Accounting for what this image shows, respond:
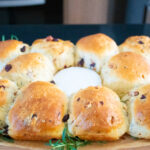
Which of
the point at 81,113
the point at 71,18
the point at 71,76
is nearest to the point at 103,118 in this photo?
the point at 81,113

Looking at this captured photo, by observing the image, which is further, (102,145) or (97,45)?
(97,45)

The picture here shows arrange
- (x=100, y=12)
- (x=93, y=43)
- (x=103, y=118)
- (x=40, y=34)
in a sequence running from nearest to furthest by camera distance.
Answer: (x=103, y=118) < (x=93, y=43) < (x=40, y=34) < (x=100, y=12)

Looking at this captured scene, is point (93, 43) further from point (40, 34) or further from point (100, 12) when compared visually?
point (100, 12)

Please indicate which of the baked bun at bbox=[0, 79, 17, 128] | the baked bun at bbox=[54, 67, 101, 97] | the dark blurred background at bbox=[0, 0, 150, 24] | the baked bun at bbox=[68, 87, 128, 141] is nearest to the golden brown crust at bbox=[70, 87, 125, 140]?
the baked bun at bbox=[68, 87, 128, 141]

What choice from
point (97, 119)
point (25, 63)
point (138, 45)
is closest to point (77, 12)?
point (138, 45)

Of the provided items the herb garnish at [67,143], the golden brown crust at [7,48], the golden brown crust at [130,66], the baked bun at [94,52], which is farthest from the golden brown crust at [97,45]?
the herb garnish at [67,143]

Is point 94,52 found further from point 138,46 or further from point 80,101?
point 80,101

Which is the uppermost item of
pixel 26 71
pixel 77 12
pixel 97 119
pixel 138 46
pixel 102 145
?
pixel 77 12
